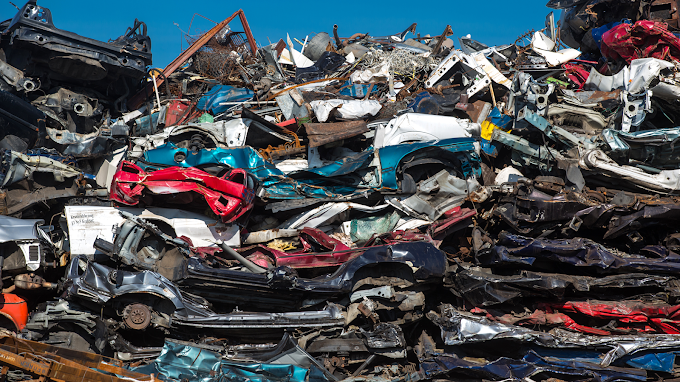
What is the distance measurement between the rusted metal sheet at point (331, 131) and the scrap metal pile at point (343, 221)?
45mm

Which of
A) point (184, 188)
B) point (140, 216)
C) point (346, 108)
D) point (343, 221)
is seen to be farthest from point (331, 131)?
point (140, 216)

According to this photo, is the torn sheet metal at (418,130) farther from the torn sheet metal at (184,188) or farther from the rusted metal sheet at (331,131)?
the torn sheet metal at (184,188)

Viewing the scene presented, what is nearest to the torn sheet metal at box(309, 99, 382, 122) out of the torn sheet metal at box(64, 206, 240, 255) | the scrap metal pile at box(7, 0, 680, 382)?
the scrap metal pile at box(7, 0, 680, 382)

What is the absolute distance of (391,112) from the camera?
448 inches

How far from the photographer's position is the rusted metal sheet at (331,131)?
392 inches

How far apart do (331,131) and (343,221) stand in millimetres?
1965

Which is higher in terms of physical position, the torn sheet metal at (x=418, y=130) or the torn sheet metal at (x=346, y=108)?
the torn sheet metal at (x=346, y=108)

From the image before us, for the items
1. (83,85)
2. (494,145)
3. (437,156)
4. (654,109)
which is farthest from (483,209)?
(83,85)

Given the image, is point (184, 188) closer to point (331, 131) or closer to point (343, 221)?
point (343, 221)

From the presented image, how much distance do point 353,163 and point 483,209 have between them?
7.82ft

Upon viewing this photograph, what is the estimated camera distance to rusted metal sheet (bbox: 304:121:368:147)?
392 inches

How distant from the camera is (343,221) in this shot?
9.30 meters

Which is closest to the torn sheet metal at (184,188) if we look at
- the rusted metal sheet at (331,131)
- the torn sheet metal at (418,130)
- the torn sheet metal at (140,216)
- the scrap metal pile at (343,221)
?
the scrap metal pile at (343,221)

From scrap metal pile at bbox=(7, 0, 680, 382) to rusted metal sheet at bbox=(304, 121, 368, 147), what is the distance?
0.04 metres
